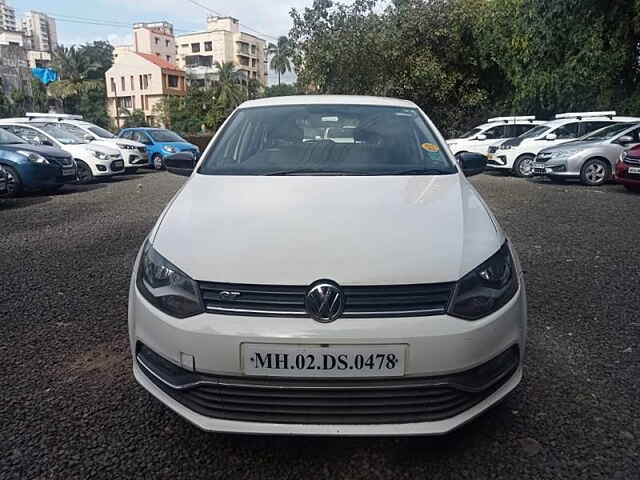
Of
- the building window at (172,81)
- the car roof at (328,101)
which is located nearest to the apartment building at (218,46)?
the building window at (172,81)

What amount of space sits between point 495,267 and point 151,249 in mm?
1452

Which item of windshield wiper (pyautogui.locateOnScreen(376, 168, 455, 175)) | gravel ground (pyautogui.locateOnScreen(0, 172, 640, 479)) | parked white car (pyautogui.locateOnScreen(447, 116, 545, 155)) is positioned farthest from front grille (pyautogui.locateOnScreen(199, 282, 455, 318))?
parked white car (pyautogui.locateOnScreen(447, 116, 545, 155))

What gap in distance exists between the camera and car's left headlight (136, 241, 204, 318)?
2.01 m

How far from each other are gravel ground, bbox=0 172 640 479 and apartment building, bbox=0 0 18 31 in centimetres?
12248

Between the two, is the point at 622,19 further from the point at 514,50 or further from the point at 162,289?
the point at 162,289

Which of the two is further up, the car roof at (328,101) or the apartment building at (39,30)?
the apartment building at (39,30)

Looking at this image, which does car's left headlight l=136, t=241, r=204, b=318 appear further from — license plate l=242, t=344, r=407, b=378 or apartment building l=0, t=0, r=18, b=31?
apartment building l=0, t=0, r=18, b=31

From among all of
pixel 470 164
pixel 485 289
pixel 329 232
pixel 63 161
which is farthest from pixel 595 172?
pixel 63 161

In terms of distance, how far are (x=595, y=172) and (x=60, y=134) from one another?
13.3m

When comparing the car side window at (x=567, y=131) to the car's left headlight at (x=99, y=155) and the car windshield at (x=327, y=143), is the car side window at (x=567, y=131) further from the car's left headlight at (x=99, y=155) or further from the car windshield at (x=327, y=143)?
the car's left headlight at (x=99, y=155)

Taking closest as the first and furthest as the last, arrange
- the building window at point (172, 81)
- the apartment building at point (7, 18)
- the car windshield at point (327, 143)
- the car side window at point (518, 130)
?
the car windshield at point (327, 143), the car side window at point (518, 130), the building window at point (172, 81), the apartment building at point (7, 18)

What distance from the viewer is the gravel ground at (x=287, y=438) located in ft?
7.07

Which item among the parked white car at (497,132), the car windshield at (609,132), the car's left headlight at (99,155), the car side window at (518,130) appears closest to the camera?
the car windshield at (609,132)

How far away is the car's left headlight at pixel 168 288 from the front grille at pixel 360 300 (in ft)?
0.38
